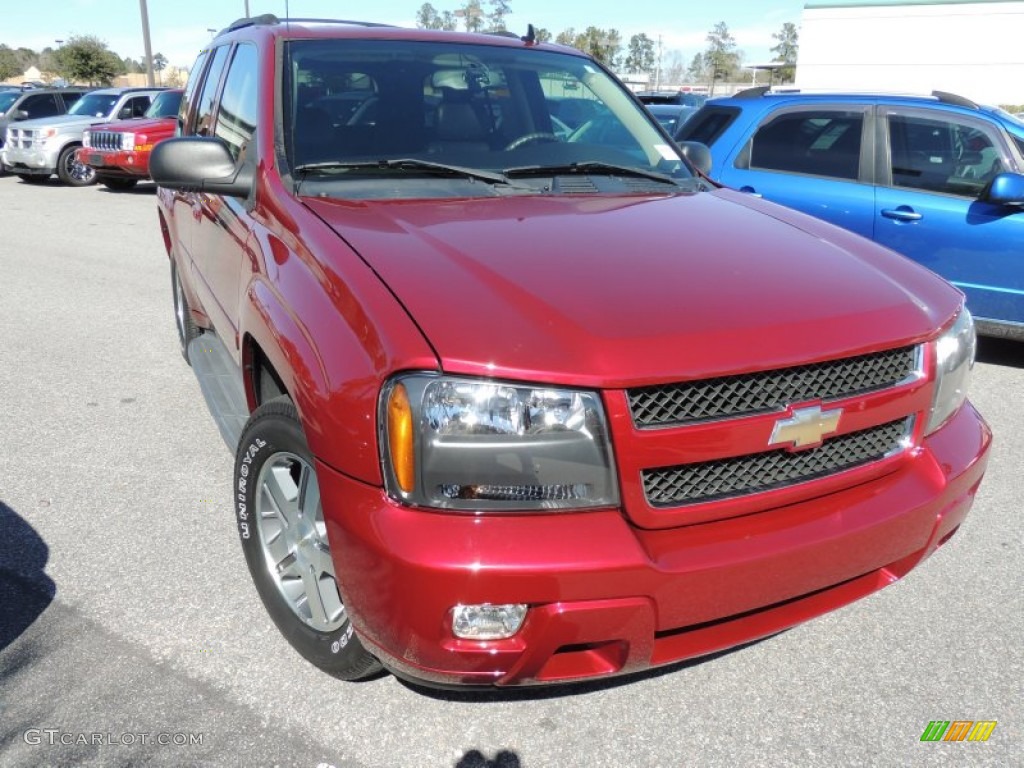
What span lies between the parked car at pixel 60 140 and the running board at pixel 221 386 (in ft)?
45.5

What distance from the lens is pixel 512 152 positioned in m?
3.38

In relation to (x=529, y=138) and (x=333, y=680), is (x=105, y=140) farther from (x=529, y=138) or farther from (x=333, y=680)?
(x=333, y=680)

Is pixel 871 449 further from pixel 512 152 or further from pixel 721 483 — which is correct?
pixel 512 152

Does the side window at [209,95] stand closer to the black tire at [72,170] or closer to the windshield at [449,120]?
the windshield at [449,120]

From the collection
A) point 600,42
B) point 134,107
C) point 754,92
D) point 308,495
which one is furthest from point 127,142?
point 600,42

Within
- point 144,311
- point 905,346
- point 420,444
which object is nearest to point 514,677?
point 420,444

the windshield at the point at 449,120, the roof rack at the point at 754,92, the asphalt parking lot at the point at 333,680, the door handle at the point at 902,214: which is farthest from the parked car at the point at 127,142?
the windshield at the point at 449,120

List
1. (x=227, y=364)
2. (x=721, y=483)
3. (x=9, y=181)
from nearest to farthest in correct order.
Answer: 1. (x=721, y=483)
2. (x=227, y=364)
3. (x=9, y=181)

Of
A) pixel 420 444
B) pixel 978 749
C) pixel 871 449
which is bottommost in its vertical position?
pixel 978 749

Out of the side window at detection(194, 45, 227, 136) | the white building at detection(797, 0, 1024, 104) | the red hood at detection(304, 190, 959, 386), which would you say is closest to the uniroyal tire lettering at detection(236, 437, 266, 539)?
the red hood at detection(304, 190, 959, 386)

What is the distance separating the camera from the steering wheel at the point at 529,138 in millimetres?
3428

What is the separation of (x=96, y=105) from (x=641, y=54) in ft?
337

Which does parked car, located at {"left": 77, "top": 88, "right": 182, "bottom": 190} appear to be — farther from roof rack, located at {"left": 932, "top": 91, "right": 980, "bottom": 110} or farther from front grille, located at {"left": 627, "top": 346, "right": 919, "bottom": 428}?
front grille, located at {"left": 627, "top": 346, "right": 919, "bottom": 428}

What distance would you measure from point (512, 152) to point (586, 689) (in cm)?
194
